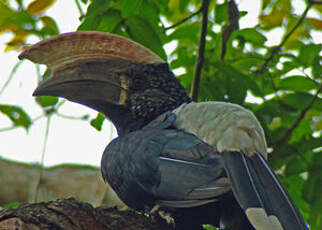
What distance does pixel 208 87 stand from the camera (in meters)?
3.74

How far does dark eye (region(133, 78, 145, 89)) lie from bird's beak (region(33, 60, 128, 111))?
59 mm

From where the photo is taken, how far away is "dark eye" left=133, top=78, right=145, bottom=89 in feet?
11.3

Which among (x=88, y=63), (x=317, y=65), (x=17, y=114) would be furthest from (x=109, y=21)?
(x=317, y=65)

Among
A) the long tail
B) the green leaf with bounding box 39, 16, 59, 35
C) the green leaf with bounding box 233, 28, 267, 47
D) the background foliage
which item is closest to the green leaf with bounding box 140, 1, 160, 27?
the background foliage

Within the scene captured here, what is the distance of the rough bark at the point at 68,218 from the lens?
2.27m

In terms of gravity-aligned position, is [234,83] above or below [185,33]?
below

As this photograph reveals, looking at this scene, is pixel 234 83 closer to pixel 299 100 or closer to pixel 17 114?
pixel 299 100

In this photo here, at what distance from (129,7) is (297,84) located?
1229 millimetres

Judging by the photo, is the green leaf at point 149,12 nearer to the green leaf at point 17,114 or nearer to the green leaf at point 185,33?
the green leaf at point 185,33

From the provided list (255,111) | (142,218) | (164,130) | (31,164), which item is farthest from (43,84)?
(31,164)

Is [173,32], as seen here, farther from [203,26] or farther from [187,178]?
[187,178]

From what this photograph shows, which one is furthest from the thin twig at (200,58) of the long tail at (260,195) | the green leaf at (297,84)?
the long tail at (260,195)

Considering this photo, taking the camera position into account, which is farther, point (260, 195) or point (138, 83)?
point (138, 83)

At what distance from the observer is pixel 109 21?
3.47 metres
